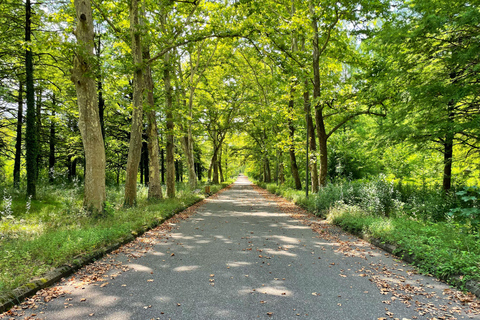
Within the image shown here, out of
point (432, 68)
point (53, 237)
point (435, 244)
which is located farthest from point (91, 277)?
point (432, 68)

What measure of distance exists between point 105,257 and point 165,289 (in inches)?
90.0

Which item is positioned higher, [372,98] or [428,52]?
[428,52]

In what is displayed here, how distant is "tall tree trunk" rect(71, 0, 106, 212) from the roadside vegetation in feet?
26.3

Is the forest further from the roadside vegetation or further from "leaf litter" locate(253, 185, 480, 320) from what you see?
"leaf litter" locate(253, 185, 480, 320)

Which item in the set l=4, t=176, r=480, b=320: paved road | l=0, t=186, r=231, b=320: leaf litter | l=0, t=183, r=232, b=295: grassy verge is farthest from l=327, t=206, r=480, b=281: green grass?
l=0, t=183, r=232, b=295: grassy verge

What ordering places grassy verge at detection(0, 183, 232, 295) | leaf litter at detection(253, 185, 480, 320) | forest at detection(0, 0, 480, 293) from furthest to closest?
forest at detection(0, 0, 480, 293), grassy verge at detection(0, 183, 232, 295), leaf litter at detection(253, 185, 480, 320)

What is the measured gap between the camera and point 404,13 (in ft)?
31.1

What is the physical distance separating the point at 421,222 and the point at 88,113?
33.7ft

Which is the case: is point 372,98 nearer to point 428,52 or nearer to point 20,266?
point 428,52

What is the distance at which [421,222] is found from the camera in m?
7.20

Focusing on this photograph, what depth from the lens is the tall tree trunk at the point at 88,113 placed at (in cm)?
798

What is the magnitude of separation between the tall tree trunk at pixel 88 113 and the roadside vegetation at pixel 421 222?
803 centimetres

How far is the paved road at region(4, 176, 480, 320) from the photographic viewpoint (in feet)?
10.6

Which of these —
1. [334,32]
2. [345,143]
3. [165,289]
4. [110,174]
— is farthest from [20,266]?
[110,174]
